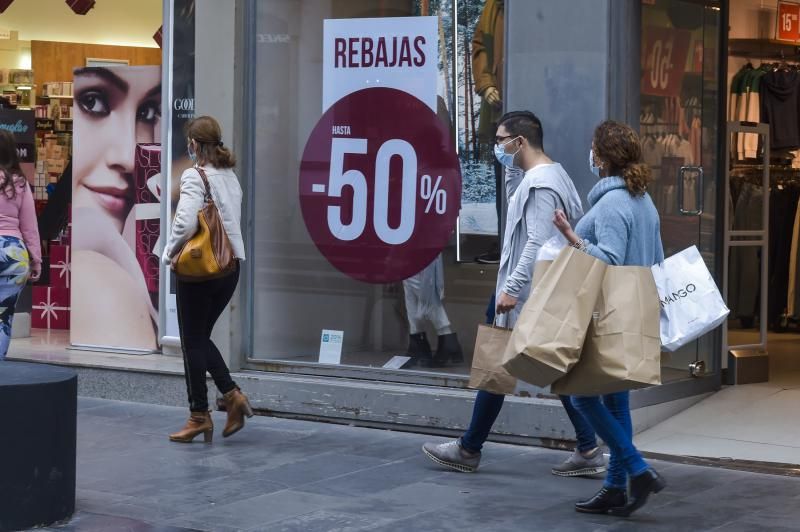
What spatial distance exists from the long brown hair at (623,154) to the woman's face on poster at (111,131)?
518 cm

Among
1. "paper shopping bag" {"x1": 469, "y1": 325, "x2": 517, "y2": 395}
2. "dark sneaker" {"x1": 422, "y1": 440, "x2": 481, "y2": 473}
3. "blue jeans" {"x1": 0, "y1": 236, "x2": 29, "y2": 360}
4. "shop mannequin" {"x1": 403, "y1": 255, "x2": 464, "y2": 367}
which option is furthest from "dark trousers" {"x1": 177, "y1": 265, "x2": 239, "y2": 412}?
"paper shopping bag" {"x1": 469, "y1": 325, "x2": 517, "y2": 395}

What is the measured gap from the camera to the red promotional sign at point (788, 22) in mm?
12359

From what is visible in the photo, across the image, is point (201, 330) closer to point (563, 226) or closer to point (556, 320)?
point (563, 226)

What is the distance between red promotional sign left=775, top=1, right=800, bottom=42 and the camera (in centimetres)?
1236

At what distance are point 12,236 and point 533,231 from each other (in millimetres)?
3580

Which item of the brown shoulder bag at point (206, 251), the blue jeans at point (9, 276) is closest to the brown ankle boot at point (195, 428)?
the brown shoulder bag at point (206, 251)

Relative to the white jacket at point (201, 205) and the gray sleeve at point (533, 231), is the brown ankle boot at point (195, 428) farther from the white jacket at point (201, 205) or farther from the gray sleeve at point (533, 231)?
the gray sleeve at point (533, 231)

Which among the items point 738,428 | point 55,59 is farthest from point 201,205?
point 55,59

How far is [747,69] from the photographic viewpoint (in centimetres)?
1203

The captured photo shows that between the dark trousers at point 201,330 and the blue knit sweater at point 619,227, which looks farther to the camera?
the dark trousers at point 201,330

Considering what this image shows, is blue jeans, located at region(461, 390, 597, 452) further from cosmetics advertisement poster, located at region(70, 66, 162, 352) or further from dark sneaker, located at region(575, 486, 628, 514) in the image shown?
cosmetics advertisement poster, located at region(70, 66, 162, 352)

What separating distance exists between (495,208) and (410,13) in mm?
1427

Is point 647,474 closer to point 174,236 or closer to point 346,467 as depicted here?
point 346,467

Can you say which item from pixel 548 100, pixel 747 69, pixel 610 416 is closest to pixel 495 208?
pixel 548 100
